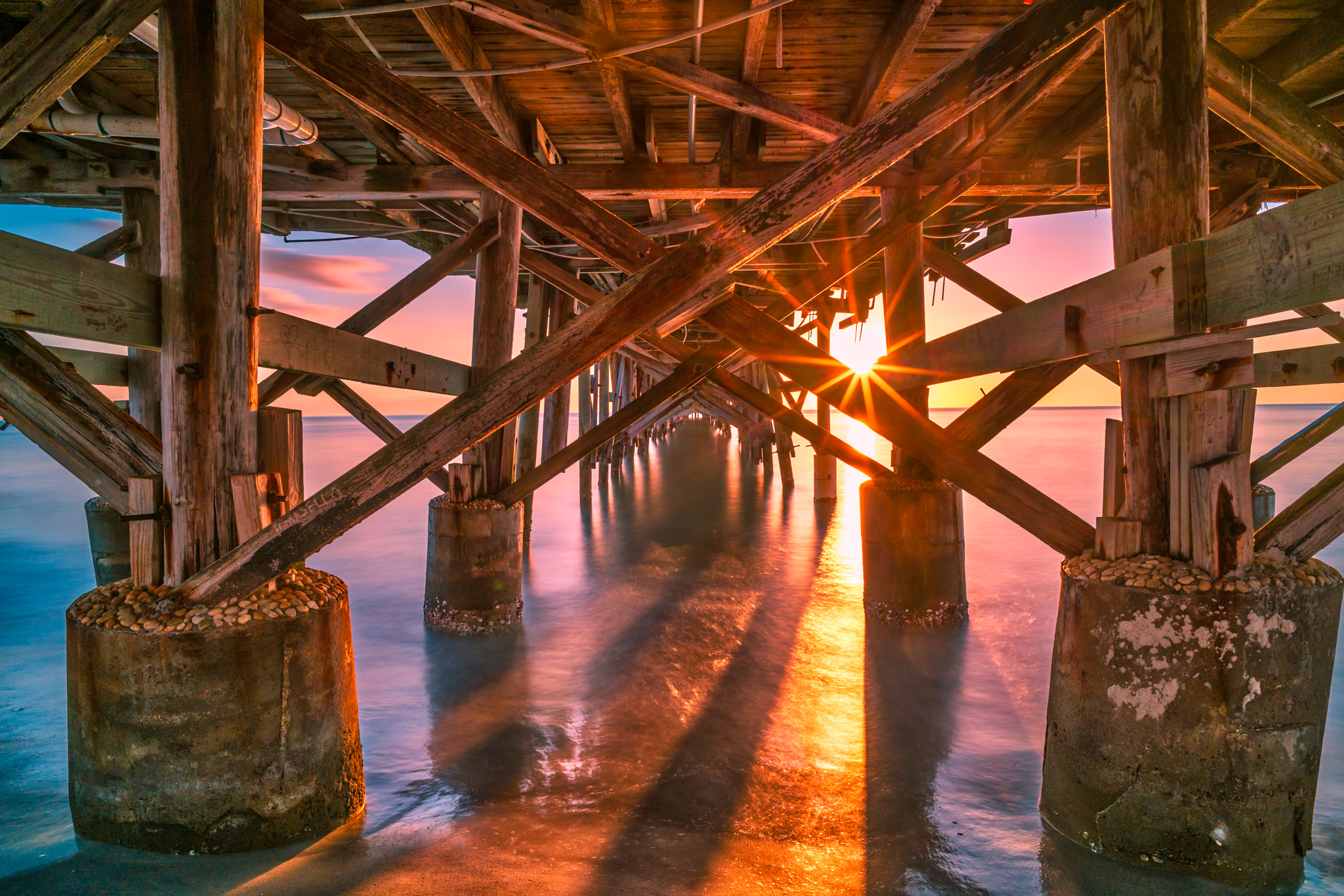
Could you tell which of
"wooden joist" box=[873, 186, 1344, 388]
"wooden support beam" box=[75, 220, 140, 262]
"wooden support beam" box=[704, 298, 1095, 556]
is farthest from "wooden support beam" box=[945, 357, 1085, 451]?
"wooden support beam" box=[75, 220, 140, 262]

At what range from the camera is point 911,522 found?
4668 mm

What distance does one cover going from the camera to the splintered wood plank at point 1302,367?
183 inches

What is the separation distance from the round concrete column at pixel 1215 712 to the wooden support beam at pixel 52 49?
11.4ft

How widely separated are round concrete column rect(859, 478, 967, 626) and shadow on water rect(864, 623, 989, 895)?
Answer: 0.16m

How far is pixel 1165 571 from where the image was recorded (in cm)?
200

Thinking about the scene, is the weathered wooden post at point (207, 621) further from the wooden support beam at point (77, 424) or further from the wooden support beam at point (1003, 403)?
the wooden support beam at point (1003, 403)

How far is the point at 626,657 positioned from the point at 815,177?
3488 mm

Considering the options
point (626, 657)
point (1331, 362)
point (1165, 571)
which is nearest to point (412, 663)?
point (626, 657)

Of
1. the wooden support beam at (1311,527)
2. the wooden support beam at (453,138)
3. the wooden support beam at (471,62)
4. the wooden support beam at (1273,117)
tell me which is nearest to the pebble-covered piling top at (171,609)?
the wooden support beam at (453,138)

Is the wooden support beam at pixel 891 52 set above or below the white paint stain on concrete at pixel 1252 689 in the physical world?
above

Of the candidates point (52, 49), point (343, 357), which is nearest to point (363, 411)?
point (343, 357)

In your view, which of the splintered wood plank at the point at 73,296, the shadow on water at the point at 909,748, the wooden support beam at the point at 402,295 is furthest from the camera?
the wooden support beam at the point at 402,295

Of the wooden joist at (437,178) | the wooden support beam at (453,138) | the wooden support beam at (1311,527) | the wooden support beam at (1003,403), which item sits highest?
the wooden joist at (437,178)

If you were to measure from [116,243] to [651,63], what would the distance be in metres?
4.14
